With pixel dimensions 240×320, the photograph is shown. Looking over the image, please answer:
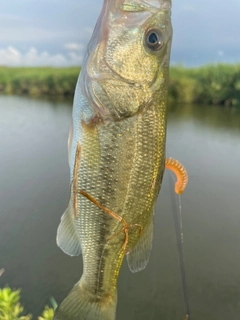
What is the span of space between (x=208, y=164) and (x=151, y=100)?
5.82m

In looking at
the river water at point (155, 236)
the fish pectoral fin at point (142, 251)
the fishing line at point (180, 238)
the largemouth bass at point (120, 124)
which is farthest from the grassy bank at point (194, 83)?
the fish pectoral fin at point (142, 251)

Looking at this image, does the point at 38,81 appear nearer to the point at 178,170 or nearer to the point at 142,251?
the point at 178,170

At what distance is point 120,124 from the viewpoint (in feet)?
3.20

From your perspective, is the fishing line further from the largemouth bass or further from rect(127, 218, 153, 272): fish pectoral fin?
the largemouth bass

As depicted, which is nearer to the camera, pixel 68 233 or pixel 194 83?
pixel 68 233

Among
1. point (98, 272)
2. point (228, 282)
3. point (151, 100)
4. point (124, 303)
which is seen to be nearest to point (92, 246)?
point (98, 272)

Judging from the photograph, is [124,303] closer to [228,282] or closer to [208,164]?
[228,282]

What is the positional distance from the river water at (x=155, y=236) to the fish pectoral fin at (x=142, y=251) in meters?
2.46

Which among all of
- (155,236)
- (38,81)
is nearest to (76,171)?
(155,236)

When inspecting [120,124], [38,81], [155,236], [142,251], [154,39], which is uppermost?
[38,81]

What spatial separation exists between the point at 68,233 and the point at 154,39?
2.39ft

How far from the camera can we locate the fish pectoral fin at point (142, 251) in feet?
3.46

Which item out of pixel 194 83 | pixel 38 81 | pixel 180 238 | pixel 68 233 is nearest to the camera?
pixel 68 233

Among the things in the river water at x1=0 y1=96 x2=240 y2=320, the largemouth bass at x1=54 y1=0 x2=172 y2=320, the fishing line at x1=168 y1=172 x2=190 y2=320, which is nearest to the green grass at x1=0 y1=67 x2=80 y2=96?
the river water at x1=0 y1=96 x2=240 y2=320
